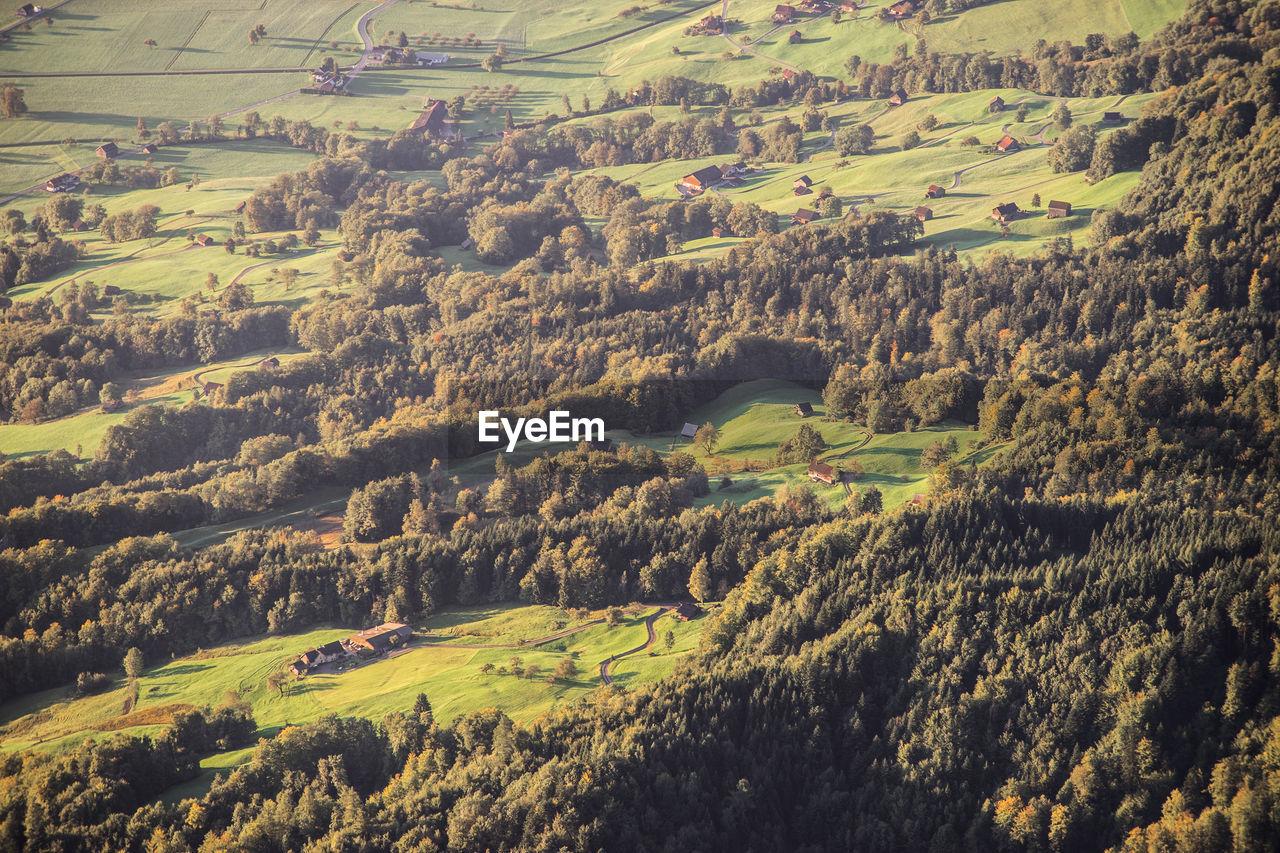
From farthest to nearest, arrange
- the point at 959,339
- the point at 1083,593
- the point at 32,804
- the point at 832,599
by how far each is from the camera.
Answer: the point at 959,339
the point at 832,599
the point at 1083,593
the point at 32,804

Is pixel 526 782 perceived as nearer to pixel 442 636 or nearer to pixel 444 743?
pixel 444 743

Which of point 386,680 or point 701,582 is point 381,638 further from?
point 701,582

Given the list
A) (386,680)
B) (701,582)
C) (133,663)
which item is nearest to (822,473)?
(701,582)

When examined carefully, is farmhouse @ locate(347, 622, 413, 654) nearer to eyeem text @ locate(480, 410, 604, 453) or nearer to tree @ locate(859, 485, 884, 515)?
eyeem text @ locate(480, 410, 604, 453)

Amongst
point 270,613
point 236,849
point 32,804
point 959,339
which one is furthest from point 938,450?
point 32,804

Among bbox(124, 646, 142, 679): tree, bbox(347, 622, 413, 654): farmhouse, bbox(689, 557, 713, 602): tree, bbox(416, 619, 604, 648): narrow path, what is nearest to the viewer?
bbox(416, 619, 604, 648): narrow path

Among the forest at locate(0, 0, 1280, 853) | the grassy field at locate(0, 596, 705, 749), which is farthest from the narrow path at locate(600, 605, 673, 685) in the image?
the forest at locate(0, 0, 1280, 853)
